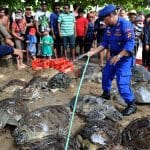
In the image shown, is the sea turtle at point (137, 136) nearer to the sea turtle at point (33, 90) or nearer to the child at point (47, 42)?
the sea turtle at point (33, 90)

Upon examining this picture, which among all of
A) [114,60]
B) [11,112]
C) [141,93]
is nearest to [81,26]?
[141,93]

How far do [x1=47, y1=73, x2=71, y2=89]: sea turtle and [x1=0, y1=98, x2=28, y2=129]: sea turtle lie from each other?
186 centimetres

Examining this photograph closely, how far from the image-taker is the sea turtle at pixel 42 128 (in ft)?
17.6

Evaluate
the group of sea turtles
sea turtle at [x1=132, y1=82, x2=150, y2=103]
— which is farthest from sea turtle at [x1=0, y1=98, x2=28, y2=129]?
sea turtle at [x1=132, y1=82, x2=150, y2=103]

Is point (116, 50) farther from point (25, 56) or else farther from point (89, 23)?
point (25, 56)

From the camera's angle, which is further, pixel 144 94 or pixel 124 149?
pixel 144 94

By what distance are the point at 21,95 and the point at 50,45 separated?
10.5ft

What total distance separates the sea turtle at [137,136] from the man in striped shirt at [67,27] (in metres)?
5.58

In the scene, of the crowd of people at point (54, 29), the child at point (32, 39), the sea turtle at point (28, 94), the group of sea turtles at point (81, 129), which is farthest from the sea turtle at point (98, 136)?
the child at point (32, 39)

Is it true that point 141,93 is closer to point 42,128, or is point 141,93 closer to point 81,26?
point 42,128

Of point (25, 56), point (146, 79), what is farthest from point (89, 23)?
point (146, 79)

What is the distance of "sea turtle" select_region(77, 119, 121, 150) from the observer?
5.51 m

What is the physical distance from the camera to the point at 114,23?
6328 mm

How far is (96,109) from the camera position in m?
6.76
